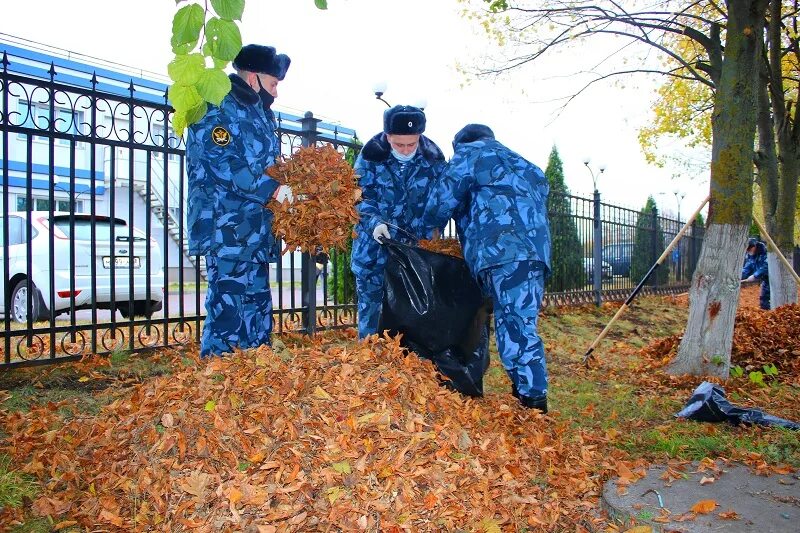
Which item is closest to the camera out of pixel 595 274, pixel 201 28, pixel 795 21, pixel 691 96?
pixel 201 28

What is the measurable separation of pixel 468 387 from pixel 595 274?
7.82m

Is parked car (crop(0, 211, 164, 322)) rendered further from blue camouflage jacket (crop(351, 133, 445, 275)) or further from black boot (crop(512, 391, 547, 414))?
black boot (crop(512, 391, 547, 414))

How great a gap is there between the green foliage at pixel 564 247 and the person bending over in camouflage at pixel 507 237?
654cm

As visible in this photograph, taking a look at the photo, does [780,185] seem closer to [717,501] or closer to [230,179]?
[717,501]

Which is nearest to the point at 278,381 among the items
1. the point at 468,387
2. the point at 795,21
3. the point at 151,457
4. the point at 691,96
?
the point at 151,457

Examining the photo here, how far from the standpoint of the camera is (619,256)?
12.5m

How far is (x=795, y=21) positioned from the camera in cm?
990

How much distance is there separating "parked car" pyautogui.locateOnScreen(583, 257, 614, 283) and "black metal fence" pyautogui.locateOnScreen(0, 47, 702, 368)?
0.03 meters

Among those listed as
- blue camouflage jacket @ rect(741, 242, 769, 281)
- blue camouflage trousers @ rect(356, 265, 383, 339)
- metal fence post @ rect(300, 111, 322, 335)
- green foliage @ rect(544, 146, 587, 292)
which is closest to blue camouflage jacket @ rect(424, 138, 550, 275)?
blue camouflage trousers @ rect(356, 265, 383, 339)

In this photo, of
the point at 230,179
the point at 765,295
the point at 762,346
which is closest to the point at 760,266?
the point at 765,295

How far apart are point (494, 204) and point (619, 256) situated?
998 centimetres

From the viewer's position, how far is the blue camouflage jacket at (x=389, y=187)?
385 cm

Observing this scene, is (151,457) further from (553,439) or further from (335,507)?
(553,439)

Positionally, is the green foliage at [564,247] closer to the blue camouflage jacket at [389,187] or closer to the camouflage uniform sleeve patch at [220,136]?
the blue camouflage jacket at [389,187]
